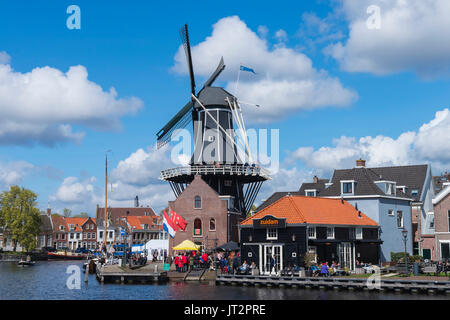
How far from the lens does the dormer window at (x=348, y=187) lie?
58.2 metres

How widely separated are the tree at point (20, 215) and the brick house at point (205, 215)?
45.8 meters

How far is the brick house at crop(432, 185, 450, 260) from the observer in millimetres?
51969

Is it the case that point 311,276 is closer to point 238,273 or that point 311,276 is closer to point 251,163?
point 238,273

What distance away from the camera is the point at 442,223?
52.4 m

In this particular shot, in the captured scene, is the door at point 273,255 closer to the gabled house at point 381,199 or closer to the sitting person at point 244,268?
the sitting person at point 244,268

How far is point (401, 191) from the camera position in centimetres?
6222

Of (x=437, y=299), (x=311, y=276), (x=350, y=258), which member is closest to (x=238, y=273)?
(x=311, y=276)

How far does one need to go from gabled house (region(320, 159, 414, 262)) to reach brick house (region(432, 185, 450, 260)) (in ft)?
16.9

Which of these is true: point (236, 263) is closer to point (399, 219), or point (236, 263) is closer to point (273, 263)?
point (273, 263)

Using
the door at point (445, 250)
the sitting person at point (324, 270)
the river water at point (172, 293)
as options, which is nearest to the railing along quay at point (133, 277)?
the river water at point (172, 293)

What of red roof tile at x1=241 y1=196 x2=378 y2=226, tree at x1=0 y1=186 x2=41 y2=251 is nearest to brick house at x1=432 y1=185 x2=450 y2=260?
red roof tile at x1=241 y1=196 x2=378 y2=226

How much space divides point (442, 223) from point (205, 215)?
23.9 meters
